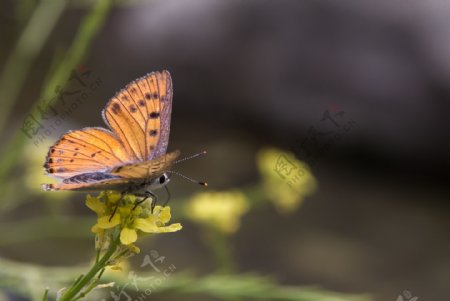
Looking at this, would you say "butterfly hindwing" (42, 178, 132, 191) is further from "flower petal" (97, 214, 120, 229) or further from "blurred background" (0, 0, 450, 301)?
"blurred background" (0, 0, 450, 301)

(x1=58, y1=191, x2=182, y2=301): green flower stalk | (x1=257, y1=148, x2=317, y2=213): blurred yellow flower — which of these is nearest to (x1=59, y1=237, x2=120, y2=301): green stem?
(x1=58, y1=191, x2=182, y2=301): green flower stalk

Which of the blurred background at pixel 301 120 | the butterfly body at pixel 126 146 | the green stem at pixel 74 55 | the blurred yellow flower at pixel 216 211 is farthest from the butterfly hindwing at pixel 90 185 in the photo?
the blurred background at pixel 301 120

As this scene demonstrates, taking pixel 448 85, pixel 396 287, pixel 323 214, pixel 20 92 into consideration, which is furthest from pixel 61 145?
pixel 20 92

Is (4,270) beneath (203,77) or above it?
beneath

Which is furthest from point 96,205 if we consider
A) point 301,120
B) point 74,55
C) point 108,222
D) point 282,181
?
point 301,120

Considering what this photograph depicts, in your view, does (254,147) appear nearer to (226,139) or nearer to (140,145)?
(226,139)

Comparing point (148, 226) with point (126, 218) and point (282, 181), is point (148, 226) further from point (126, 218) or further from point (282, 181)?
point (282, 181)
